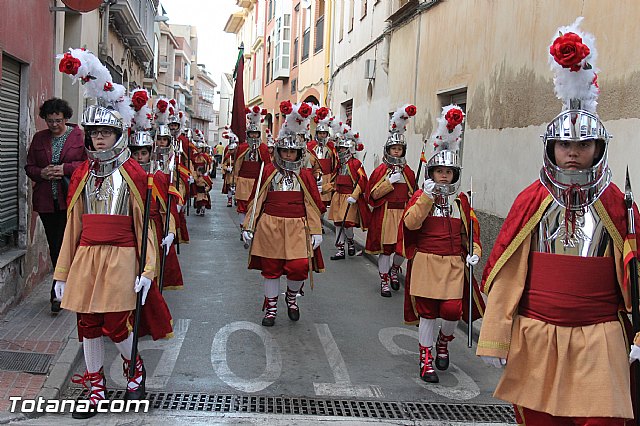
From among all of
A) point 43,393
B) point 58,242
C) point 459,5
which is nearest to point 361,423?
point 43,393

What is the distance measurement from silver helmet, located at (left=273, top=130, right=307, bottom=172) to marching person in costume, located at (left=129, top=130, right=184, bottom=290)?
1.13 m

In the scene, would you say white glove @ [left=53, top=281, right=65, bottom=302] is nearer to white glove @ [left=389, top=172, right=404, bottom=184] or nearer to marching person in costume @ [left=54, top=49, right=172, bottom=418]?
marching person in costume @ [left=54, top=49, right=172, bottom=418]

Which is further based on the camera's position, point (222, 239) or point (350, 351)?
point (222, 239)

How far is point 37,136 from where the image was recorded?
747 cm

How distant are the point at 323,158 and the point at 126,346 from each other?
10.7 metres

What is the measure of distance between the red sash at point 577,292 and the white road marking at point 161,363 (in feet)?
10.4

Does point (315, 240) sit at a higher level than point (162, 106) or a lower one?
lower

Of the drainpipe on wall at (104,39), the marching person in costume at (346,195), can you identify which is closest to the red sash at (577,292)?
the marching person in costume at (346,195)

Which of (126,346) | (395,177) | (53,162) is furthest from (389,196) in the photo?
(126,346)

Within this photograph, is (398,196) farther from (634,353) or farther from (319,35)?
(319,35)

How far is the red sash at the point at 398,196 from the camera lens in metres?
9.70

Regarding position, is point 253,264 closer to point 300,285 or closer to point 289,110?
point 300,285

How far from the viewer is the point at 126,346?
17.0 ft

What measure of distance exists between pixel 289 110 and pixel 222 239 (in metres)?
6.51
